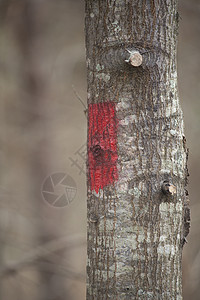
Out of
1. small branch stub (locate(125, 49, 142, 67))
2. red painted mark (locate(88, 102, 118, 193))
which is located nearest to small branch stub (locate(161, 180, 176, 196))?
red painted mark (locate(88, 102, 118, 193))

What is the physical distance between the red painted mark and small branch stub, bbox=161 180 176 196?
193 mm

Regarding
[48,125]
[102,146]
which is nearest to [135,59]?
[102,146]

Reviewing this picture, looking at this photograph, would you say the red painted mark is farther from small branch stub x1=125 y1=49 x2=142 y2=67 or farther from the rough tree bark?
small branch stub x1=125 y1=49 x2=142 y2=67

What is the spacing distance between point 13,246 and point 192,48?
4078 millimetres

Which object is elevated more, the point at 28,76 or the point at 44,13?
the point at 44,13

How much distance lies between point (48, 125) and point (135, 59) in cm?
416

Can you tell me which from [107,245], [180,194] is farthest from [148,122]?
[107,245]

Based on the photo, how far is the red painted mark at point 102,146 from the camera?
1.44m

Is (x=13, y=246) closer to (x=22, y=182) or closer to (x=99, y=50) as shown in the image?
(x=22, y=182)

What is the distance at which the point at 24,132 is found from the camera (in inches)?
215

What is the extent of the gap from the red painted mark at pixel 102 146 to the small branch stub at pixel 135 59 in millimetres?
179

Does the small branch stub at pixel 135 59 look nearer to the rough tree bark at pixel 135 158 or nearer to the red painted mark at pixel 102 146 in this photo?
the rough tree bark at pixel 135 158

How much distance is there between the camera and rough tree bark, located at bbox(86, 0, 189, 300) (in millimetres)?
1398

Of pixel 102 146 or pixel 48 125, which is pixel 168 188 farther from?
pixel 48 125
